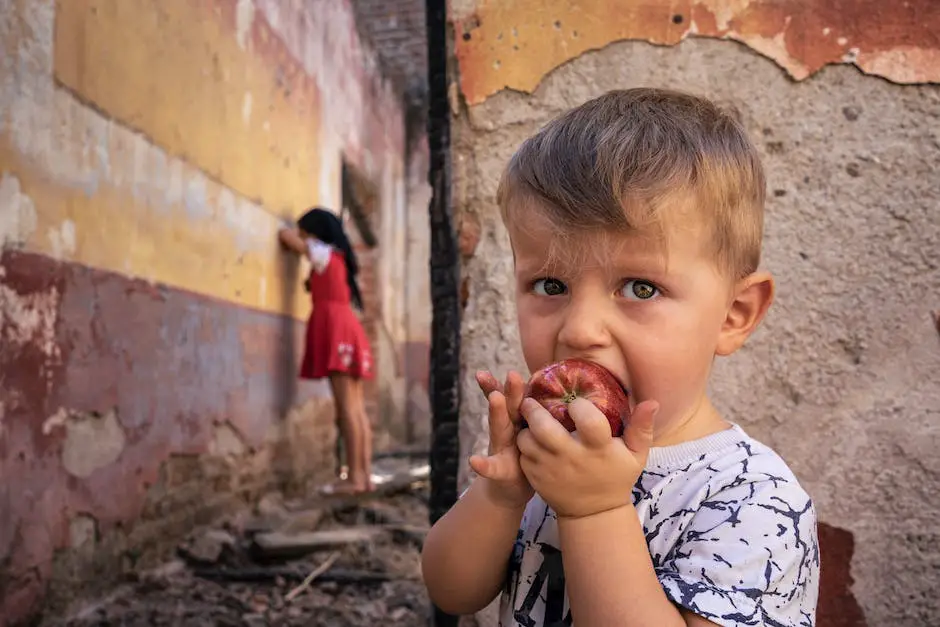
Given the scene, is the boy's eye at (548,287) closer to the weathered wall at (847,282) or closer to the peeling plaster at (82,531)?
the weathered wall at (847,282)

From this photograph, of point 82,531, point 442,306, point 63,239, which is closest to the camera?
point 442,306

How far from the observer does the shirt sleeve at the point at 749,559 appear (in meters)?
0.88

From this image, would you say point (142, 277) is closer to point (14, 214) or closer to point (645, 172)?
point (14, 214)

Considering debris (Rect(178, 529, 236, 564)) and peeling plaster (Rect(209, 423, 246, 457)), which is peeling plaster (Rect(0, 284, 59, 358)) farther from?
peeling plaster (Rect(209, 423, 246, 457))

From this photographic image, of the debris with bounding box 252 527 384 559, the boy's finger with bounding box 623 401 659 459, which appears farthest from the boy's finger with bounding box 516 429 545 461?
the debris with bounding box 252 527 384 559

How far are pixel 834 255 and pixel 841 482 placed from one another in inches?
18.6

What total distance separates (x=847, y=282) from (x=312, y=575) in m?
2.69

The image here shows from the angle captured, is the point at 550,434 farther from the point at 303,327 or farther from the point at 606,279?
the point at 303,327

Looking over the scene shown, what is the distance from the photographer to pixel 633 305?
969 millimetres

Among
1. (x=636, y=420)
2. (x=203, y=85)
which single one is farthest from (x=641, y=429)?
(x=203, y=85)

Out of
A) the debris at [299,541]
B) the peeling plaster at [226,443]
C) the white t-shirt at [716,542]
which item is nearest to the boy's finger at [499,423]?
the white t-shirt at [716,542]

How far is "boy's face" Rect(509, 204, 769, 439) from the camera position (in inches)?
37.6

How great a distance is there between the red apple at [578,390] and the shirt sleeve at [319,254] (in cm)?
410

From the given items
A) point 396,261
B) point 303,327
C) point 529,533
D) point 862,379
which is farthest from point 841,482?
point 396,261
